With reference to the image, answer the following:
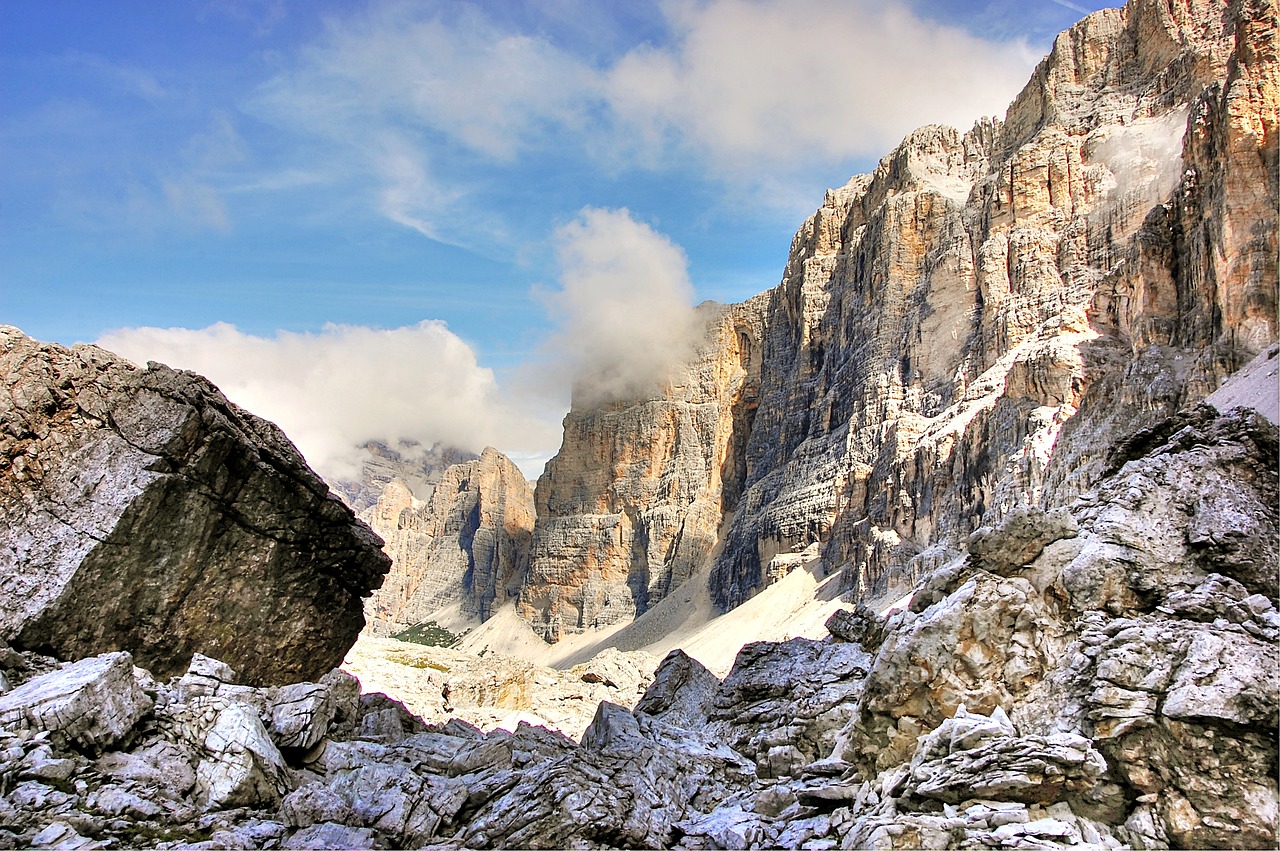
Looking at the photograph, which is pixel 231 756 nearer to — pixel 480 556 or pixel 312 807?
pixel 312 807

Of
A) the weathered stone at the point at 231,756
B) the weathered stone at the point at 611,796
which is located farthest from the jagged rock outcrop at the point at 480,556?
the weathered stone at the point at 231,756

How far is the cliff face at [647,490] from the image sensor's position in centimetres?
13400

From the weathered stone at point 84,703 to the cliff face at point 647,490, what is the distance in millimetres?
112926

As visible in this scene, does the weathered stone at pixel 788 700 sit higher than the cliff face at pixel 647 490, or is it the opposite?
the cliff face at pixel 647 490

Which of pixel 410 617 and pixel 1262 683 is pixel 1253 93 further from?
pixel 410 617

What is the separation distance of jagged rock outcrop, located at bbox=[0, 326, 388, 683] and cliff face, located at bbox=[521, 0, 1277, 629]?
28898 mm

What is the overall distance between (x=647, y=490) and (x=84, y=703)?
125 meters

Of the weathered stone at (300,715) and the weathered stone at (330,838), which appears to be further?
the weathered stone at (300,715)

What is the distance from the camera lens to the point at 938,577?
21359 millimetres

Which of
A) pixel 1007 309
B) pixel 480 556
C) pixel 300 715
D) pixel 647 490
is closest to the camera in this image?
pixel 300 715

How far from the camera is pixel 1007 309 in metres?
76.1

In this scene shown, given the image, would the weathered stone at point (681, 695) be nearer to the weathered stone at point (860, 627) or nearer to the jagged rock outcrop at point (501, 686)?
the weathered stone at point (860, 627)

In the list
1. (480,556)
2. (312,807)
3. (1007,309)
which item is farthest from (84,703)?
(480,556)

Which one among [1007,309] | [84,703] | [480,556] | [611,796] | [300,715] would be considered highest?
[1007,309]
